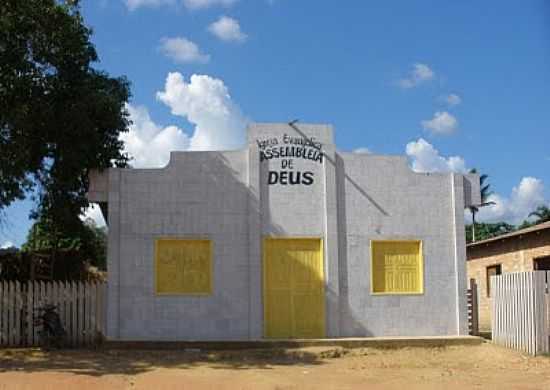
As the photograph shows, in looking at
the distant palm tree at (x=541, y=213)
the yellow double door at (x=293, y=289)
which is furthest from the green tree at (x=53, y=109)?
the distant palm tree at (x=541, y=213)

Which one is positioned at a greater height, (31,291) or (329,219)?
(329,219)

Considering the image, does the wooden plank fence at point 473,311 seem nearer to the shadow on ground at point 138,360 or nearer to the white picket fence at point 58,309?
the shadow on ground at point 138,360

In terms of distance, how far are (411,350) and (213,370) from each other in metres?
5.30

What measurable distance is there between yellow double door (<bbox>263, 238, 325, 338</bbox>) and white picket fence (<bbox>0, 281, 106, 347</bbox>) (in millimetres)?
4085

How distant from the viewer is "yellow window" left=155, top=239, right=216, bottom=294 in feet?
56.7

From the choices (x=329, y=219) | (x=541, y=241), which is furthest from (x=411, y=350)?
(x=541, y=241)

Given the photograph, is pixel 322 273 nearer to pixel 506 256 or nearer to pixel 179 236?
pixel 179 236

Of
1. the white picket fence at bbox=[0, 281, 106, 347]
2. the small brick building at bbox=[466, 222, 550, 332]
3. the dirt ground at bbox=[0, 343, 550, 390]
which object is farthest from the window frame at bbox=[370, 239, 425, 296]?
the white picket fence at bbox=[0, 281, 106, 347]

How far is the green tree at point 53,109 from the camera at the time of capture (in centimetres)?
1570

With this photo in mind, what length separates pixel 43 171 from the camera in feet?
56.4

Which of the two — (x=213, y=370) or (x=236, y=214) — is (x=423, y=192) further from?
(x=213, y=370)

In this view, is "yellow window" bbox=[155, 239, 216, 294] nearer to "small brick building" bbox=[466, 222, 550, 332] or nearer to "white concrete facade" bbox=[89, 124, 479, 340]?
"white concrete facade" bbox=[89, 124, 479, 340]

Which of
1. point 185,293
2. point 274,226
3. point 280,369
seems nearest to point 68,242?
point 185,293

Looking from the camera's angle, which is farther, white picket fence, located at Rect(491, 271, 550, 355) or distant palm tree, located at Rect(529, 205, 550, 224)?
distant palm tree, located at Rect(529, 205, 550, 224)
